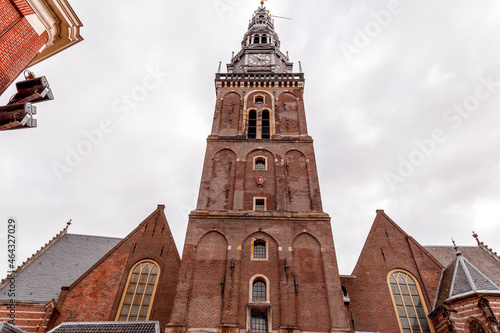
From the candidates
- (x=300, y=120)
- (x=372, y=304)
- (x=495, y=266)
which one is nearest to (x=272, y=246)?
(x=372, y=304)

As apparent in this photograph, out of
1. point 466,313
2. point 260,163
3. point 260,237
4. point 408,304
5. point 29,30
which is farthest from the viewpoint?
point 260,163

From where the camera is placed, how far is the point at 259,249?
699 inches

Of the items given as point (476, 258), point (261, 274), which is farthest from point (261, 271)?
point (476, 258)

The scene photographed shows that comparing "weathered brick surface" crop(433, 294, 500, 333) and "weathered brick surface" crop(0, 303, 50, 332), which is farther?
"weathered brick surface" crop(0, 303, 50, 332)

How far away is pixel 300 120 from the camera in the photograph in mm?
25344

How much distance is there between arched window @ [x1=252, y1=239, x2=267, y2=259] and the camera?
57.2 feet

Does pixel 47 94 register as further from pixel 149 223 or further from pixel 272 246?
pixel 149 223

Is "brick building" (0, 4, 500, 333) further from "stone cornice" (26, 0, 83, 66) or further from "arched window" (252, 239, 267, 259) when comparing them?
"stone cornice" (26, 0, 83, 66)

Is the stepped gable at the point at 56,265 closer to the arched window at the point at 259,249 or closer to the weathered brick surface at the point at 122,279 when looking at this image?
the weathered brick surface at the point at 122,279

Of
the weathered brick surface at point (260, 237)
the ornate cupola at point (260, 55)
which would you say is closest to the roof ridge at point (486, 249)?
the weathered brick surface at point (260, 237)

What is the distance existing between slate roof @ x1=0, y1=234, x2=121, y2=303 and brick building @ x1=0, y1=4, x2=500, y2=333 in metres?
0.12

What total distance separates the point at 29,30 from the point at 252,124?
17885 mm

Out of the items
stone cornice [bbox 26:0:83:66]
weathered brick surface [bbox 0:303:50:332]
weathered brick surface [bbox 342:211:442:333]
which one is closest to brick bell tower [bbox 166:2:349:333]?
weathered brick surface [bbox 342:211:442:333]

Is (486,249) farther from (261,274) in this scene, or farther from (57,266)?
(57,266)
